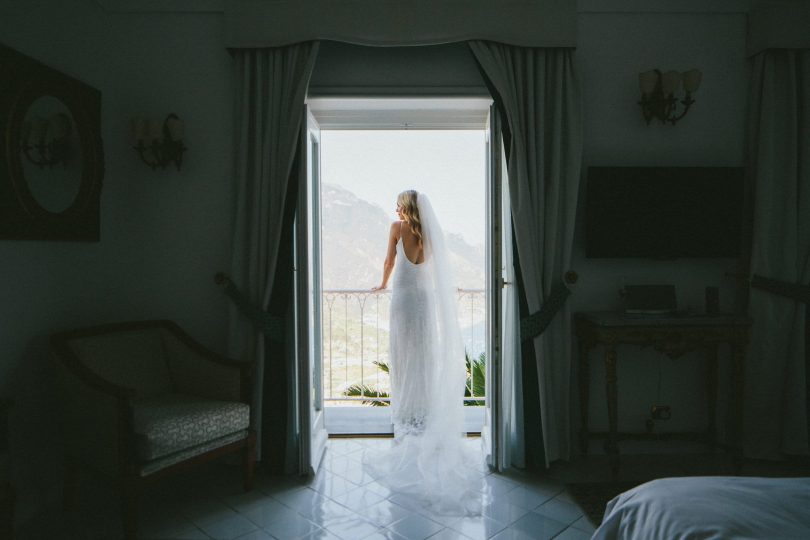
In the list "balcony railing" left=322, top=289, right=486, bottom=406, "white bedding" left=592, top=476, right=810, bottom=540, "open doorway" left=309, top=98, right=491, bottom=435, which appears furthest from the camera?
"open doorway" left=309, top=98, right=491, bottom=435

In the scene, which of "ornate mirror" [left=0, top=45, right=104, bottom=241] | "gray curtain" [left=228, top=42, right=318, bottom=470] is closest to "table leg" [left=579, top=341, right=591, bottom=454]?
"gray curtain" [left=228, top=42, right=318, bottom=470]

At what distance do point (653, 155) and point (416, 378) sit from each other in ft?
6.77

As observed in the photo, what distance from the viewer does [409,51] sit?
2.90 m

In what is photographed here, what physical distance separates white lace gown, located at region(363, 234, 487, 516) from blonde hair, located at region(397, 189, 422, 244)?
0.52ft

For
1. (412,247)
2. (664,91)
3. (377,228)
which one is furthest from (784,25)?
(377,228)

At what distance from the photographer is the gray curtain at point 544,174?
2.70m

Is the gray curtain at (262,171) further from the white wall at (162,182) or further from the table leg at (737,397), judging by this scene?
the table leg at (737,397)

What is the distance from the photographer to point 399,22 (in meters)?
2.70

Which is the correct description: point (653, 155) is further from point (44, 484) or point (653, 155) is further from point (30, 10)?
point (44, 484)

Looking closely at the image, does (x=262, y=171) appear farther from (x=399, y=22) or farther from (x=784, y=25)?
(x=784, y=25)

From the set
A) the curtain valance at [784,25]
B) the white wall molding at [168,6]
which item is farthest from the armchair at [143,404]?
the curtain valance at [784,25]

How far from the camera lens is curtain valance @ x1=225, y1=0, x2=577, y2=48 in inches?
105

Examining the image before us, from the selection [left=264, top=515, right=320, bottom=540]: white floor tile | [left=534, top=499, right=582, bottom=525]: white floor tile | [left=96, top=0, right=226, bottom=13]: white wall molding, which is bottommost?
[left=264, top=515, right=320, bottom=540]: white floor tile

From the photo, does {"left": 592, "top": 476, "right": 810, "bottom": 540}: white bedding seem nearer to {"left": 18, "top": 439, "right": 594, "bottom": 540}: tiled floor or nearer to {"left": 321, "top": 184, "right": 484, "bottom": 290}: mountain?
{"left": 18, "top": 439, "right": 594, "bottom": 540}: tiled floor
